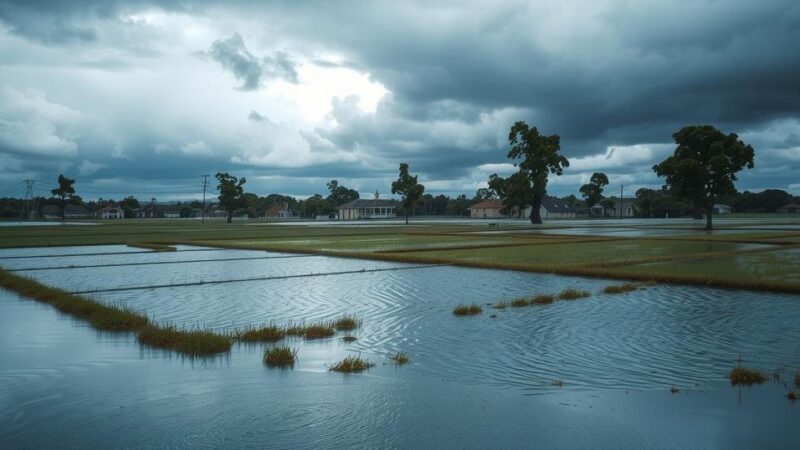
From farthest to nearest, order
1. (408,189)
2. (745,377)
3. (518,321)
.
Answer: (408,189)
(518,321)
(745,377)

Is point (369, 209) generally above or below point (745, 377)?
above

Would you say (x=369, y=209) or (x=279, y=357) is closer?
(x=279, y=357)

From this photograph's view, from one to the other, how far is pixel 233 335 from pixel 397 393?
5287 mm

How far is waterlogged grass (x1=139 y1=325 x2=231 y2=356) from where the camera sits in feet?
38.4

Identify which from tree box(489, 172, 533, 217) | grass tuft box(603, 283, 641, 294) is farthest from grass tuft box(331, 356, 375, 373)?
tree box(489, 172, 533, 217)

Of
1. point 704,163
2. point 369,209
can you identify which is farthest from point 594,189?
→ point 704,163

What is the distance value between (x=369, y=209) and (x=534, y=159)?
10201cm

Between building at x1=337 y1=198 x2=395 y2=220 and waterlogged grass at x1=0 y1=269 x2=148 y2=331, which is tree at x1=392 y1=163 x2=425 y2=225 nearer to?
building at x1=337 y1=198 x2=395 y2=220

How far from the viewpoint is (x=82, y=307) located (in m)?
16.5

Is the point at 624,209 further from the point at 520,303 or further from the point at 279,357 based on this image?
the point at 279,357

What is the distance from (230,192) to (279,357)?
4943 inches

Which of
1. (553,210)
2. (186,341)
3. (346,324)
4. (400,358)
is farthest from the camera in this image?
(553,210)

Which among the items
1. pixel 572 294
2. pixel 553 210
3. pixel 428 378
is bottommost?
pixel 428 378

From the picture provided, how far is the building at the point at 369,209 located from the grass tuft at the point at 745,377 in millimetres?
175186
